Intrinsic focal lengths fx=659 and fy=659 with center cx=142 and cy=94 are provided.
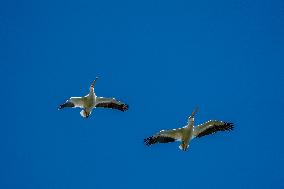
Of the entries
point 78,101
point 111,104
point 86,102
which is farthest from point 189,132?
point 78,101

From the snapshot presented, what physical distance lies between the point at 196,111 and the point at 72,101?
4942 millimetres

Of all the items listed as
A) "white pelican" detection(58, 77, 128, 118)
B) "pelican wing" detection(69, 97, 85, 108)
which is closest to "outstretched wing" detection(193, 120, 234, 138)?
"white pelican" detection(58, 77, 128, 118)

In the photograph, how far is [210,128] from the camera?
80.4 feet

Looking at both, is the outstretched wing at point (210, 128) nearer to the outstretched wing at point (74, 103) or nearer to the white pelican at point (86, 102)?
the white pelican at point (86, 102)

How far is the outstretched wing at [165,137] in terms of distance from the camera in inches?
957

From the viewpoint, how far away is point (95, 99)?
2605 cm

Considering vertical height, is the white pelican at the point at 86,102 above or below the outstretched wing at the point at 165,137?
above

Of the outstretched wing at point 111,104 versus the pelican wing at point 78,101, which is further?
the outstretched wing at point 111,104

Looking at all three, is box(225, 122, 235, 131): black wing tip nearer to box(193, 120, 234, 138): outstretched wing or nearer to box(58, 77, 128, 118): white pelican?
box(193, 120, 234, 138): outstretched wing

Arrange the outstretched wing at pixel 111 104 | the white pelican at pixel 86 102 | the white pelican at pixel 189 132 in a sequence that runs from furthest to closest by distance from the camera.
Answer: the outstretched wing at pixel 111 104
the white pelican at pixel 86 102
the white pelican at pixel 189 132

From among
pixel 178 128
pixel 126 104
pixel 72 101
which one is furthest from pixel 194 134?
pixel 72 101

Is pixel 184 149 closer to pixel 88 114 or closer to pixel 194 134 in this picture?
pixel 194 134

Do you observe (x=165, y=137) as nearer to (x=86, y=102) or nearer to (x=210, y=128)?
(x=210, y=128)

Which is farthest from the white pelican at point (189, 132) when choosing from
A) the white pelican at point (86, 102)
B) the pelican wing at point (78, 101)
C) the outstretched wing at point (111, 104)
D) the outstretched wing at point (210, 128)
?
the pelican wing at point (78, 101)
